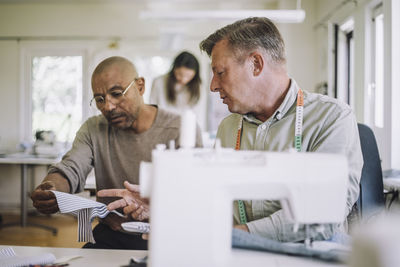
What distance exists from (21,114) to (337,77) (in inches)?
158

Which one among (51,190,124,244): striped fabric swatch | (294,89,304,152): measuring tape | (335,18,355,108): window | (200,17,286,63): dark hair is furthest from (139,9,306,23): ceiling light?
(51,190,124,244): striped fabric swatch

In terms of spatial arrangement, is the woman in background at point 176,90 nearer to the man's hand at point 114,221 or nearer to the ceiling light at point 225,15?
the ceiling light at point 225,15

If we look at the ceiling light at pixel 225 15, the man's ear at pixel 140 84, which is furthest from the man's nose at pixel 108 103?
the ceiling light at pixel 225 15

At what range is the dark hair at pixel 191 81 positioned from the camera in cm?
423

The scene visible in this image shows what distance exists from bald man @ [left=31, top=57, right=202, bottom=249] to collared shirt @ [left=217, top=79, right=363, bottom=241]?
0.50 meters

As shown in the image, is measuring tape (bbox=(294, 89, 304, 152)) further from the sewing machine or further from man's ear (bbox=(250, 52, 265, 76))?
the sewing machine

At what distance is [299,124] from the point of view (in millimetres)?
1443

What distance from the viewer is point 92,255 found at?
1248mm

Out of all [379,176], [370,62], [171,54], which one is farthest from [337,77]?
[379,176]

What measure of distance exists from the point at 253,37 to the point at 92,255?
869mm

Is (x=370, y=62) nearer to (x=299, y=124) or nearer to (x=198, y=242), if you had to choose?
(x=299, y=124)

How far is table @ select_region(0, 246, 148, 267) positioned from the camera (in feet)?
3.82

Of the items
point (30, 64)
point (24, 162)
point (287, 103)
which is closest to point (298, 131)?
point (287, 103)

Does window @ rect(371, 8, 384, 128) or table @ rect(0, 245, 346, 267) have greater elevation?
window @ rect(371, 8, 384, 128)
